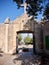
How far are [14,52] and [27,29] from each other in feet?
9.16

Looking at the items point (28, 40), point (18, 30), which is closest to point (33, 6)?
point (18, 30)

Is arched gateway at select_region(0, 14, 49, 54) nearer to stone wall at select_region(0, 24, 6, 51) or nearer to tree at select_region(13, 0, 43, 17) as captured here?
stone wall at select_region(0, 24, 6, 51)

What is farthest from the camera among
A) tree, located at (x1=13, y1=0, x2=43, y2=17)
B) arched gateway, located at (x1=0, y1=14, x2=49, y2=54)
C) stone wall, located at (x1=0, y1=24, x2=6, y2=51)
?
stone wall, located at (x1=0, y1=24, x2=6, y2=51)

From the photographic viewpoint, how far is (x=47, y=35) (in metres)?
16.5

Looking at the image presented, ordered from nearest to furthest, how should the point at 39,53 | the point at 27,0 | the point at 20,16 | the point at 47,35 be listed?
the point at 27,0
the point at 47,35
the point at 39,53
the point at 20,16

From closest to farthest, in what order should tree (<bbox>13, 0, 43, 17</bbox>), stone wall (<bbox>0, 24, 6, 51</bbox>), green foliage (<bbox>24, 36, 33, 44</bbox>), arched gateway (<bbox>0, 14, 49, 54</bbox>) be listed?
tree (<bbox>13, 0, 43, 17</bbox>), arched gateway (<bbox>0, 14, 49, 54</bbox>), stone wall (<bbox>0, 24, 6, 51</bbox>), green foliage (<bbox>24, 36, 33, 44</bbox>)

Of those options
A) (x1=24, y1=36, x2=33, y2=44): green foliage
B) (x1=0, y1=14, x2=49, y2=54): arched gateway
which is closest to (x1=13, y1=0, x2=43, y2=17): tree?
(x1=0, y1=14, x2=49, y2=54): arched gateway

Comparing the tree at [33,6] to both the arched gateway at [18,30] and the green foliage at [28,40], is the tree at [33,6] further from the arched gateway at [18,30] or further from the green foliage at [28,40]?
the green foliage at [28,40]

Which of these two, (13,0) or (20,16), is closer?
(13,0)

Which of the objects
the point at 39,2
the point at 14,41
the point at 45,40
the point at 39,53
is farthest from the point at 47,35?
the point at 39,2

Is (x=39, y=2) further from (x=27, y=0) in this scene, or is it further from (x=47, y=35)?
(x=47, y=35)

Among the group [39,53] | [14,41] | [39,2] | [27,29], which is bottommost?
[39,53]

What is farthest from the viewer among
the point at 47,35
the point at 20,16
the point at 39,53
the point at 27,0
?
the point at 20,16

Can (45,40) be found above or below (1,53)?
above
